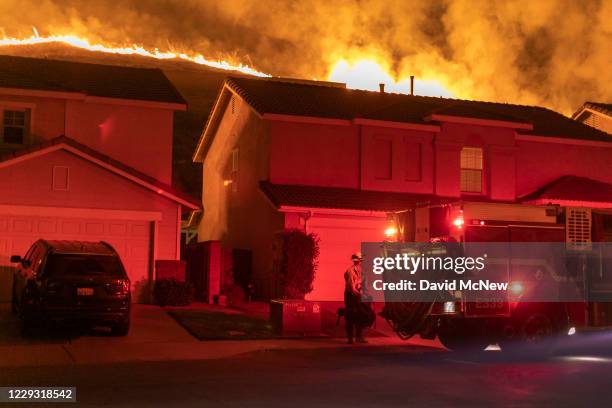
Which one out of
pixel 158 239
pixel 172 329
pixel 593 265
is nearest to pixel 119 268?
pixel 172 329

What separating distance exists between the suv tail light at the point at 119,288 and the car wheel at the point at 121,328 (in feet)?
1.98

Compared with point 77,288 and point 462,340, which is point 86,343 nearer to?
point 77,288

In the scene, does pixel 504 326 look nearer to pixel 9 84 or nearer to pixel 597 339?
pixel 597 339

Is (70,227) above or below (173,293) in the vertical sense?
above

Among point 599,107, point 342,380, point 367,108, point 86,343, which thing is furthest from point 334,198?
point 599,107

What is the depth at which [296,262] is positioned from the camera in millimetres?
23641

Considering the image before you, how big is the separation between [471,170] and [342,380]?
18.3 meters

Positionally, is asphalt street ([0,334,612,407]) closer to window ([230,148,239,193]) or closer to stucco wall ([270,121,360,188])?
→ stucco wall ([270,121,360,188])

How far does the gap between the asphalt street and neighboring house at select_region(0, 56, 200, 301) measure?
29.9 ft

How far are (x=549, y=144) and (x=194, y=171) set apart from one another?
34.1m

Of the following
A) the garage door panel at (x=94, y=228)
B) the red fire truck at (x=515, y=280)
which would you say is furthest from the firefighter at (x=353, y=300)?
the garage door panel at (x=94, y=228)

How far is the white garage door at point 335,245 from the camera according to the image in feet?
84.1

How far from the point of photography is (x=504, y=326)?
16.3 metres

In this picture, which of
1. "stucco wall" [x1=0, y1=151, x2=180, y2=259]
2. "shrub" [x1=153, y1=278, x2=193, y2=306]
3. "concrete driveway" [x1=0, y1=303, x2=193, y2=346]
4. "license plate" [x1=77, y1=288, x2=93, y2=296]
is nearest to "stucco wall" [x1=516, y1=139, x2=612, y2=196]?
"stucco wall" [x1=0, y1=151, x2=180, y2=259]
